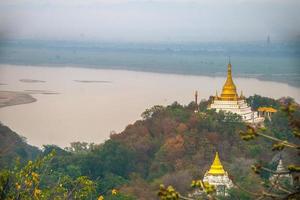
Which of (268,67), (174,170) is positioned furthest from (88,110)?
(174,170)

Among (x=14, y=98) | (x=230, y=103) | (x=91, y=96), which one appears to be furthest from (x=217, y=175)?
(x=91, y=96)

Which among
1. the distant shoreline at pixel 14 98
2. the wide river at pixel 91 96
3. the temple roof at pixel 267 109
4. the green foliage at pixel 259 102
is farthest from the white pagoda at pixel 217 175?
the distant shoreline at pixel 14 98

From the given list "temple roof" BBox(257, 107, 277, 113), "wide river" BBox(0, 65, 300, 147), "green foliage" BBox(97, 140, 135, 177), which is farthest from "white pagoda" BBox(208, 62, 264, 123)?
"green foliage" BBox(97, 140, 135, 177)

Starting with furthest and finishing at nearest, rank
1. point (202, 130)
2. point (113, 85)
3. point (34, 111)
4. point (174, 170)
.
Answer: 1. point (113, 85)
2. point (34, 111)
3. point (202, 130)
4. point (174, 170)

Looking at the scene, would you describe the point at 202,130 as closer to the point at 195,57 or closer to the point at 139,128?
the point at 139,128

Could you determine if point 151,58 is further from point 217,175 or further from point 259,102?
point 217,175

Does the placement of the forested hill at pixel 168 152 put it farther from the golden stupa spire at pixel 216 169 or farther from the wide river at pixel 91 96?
the wide river at pixel 91 96
